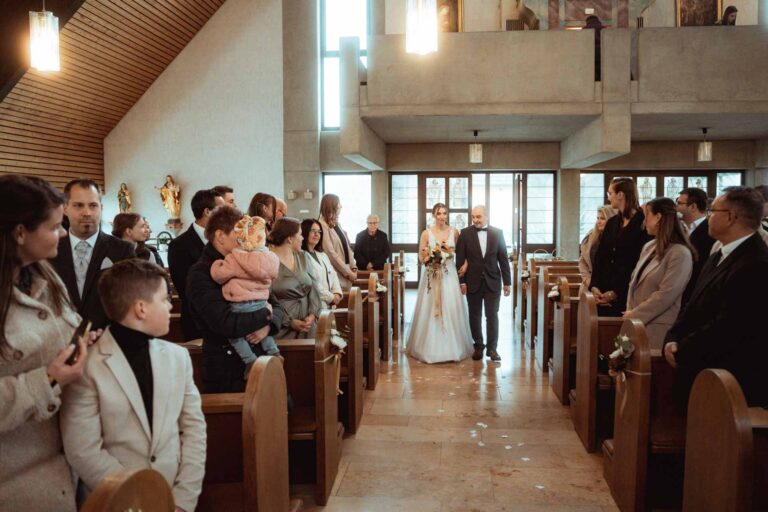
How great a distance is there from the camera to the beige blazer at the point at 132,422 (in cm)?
160

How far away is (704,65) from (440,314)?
16.0 ft

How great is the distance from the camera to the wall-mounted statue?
1026 centimetres

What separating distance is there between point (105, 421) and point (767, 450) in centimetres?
207

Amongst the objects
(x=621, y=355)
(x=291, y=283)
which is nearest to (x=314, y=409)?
(x=291, y=283)

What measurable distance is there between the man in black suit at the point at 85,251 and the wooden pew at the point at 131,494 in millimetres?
1761

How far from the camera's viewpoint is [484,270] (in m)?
6.39

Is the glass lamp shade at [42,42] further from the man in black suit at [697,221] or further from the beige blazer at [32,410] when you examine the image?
the man in black suit at [697,221]

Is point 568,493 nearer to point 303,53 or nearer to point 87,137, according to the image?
point 303,53

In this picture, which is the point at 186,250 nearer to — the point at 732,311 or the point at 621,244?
the point at 732,311

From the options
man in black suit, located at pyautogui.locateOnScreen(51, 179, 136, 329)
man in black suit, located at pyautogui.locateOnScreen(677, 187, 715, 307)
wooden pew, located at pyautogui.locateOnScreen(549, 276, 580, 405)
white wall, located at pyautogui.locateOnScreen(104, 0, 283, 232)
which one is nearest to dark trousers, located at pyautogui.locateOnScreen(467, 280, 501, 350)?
wooden pew, located at pyautogui.locateOnScreen(549, 276, 580, 405)

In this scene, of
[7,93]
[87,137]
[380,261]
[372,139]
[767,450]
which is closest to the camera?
[767,450]

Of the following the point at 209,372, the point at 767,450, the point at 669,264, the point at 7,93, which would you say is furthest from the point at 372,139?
the point at 767,450

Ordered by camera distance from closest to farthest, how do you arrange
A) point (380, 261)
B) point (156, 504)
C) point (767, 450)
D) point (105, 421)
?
1. point (156, 504)
2. point (105, 421)
3. point (767, 450)
4. point (380, 261)

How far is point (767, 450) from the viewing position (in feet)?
6.73
